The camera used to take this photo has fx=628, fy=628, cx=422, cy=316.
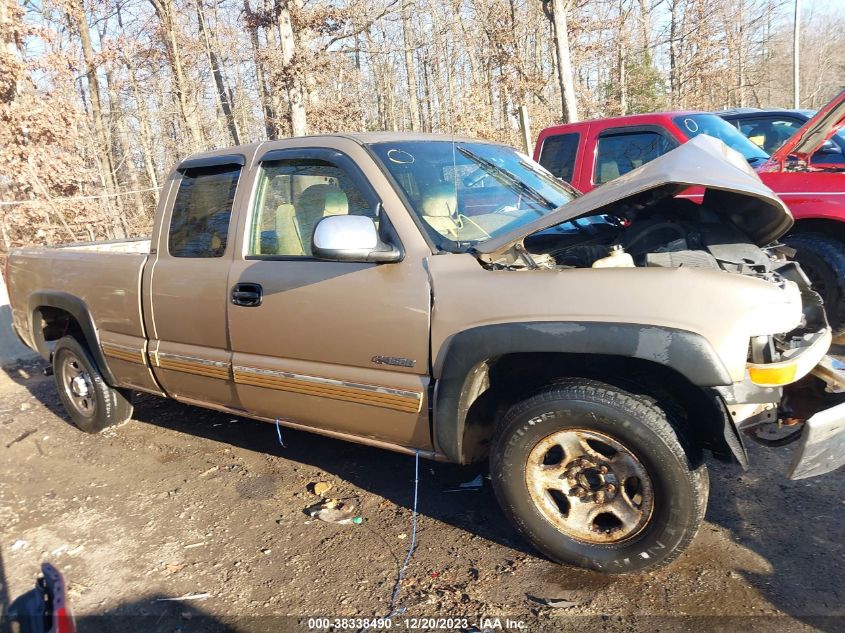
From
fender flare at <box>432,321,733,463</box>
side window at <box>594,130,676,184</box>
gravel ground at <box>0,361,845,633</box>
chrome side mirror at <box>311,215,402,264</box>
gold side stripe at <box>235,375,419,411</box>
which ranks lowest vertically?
gravel ground at <box>0,361,845,633</box>

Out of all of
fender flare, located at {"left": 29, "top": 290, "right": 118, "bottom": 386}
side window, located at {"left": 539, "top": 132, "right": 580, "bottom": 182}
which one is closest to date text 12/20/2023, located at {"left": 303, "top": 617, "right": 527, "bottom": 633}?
Result: fender flare, located at {"left": 29, "top": 290, "right": 118, "bottom": 386}

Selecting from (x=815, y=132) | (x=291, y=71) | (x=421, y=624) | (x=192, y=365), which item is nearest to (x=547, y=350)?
(x=421, y=624)

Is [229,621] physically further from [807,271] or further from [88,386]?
[807,271]

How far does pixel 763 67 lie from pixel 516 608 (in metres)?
36.9

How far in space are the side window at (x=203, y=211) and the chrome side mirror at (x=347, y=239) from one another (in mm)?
1073

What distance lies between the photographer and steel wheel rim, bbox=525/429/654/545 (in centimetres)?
256

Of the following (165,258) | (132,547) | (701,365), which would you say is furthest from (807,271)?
(132,547)

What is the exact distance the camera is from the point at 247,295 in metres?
3.39

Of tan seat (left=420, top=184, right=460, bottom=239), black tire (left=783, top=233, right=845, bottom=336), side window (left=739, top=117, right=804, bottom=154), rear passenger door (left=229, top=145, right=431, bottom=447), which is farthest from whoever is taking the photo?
side window (left=739, top=117, right=804, bottom=154)

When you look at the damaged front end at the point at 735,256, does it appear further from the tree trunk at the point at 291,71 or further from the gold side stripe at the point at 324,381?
the tree trunk at the point at 291,71

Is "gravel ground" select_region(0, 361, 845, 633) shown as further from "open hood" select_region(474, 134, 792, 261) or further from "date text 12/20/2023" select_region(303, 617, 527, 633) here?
"open hood" select_region(474, 134, 792, 261)

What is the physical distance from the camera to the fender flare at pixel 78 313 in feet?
14.5

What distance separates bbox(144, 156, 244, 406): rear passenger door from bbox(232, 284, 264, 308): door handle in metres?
0.10

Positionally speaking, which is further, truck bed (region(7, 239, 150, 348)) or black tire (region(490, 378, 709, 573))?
truck bed (region(7, 239, 150, 348))
